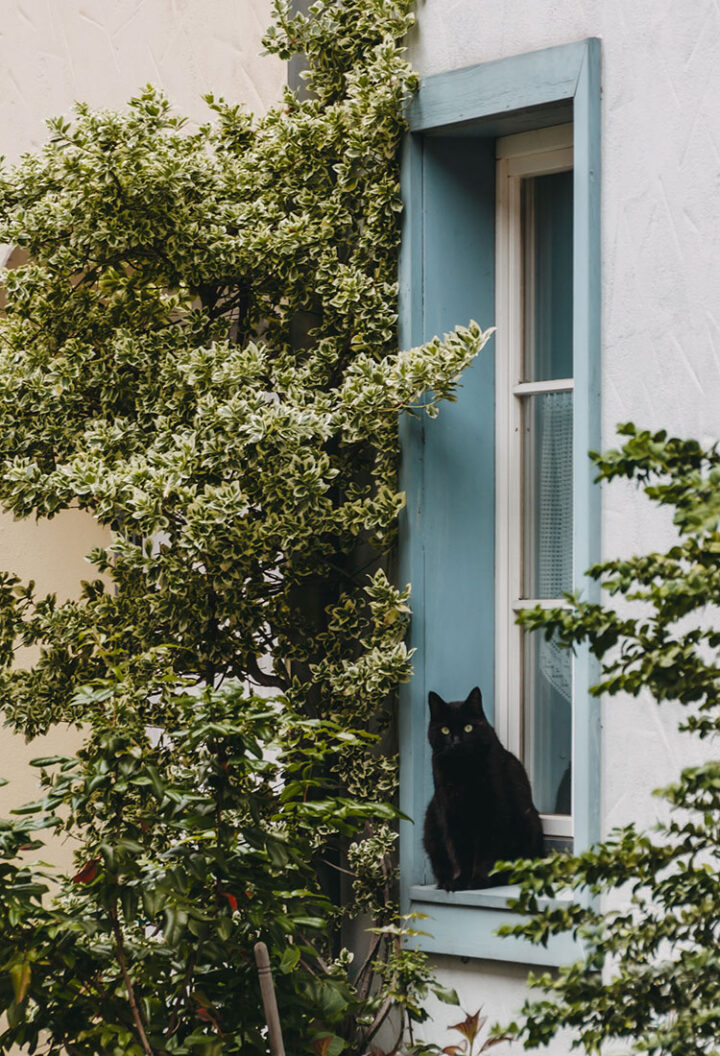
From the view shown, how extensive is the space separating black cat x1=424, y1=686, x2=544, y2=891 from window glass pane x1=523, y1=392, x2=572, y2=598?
1.38 feet

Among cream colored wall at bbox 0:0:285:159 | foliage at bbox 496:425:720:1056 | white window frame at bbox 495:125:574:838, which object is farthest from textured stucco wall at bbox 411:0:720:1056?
cream colored wall at bbox 0:0:285:159

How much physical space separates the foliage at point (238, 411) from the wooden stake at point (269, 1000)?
0.74 m

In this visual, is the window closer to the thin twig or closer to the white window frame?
the white window frame

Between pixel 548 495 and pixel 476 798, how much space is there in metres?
0.86

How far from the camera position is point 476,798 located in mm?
4434

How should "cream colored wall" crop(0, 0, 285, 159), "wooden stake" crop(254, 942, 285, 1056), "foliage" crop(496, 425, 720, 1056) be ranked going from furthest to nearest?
"cream colored wall" crop(0, 0, 285, 159)
"wooden stake" crop(254, 942, 285, 1056)
"foliage" crop(496, 425, 720, 1056)

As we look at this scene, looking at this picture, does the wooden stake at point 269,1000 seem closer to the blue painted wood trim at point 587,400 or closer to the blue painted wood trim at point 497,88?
the blue painted wood trim at point 587,400

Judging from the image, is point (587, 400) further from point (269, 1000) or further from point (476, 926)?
point (269, 1000)

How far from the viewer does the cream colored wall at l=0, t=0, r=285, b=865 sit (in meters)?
5.75

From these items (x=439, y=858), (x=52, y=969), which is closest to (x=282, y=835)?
(x=52, y=969)

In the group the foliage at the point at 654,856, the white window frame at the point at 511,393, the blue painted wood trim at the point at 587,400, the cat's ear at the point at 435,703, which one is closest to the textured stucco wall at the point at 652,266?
the blue painted wood trim at the point at 587,400

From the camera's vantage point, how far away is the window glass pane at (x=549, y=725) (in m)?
4.55

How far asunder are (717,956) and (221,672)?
97.7 inches

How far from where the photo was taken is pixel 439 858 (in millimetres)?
4504
